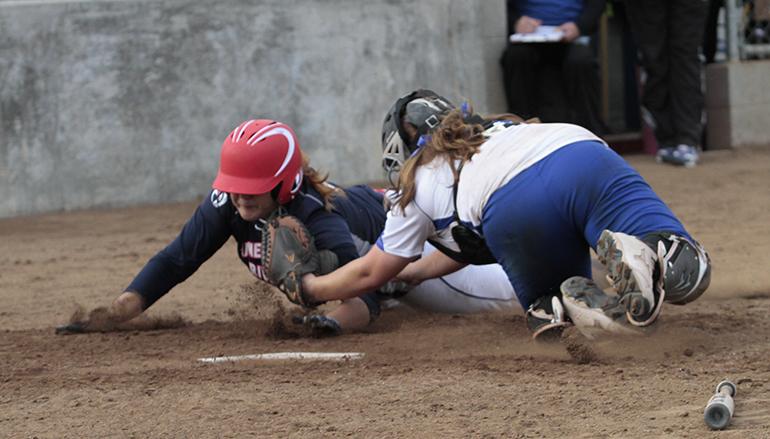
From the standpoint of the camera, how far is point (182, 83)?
386 inches

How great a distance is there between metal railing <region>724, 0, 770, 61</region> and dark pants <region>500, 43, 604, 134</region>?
1.56 meters

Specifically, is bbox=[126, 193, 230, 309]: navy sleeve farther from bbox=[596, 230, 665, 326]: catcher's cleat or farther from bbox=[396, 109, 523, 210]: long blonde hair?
bbox=[596, 230, 665, 326]: catcher's cleat

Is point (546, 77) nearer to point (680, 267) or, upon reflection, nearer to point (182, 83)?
point (182, 83)

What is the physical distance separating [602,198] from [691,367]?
26.6 inches

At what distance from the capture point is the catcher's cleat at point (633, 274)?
413cm

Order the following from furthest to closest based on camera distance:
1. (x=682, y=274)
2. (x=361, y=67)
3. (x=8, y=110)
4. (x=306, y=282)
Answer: (x=361, y=67) < (x=8, y=110) < (x=306, y=282) < (x=682, y=274)

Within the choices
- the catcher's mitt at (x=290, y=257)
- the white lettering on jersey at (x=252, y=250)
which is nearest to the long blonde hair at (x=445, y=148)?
the catcher's mitt at (x=290, y=257)

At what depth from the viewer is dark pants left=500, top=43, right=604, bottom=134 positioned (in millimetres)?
10312

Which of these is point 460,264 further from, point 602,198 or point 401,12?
point 401,12

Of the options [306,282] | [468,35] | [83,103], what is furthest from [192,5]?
[306,282]

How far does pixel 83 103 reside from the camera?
9648 mm

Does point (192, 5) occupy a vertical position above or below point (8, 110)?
above

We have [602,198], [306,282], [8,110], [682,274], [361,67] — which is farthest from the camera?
[361,67]

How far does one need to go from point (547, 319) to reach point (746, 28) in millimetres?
7498
